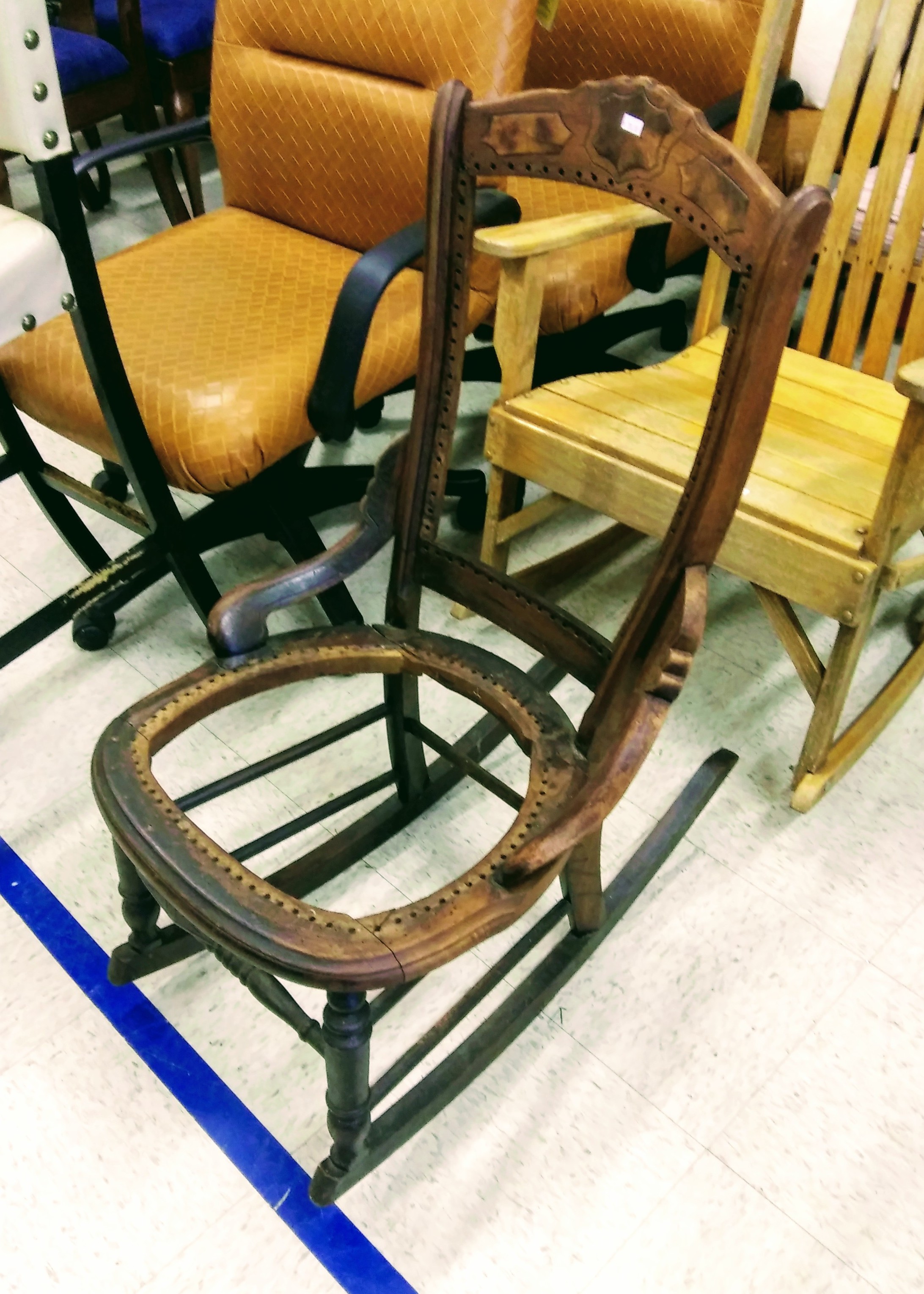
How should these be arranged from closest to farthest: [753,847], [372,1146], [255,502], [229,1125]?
[372,1146]
[229,1125]
[753,847]
[255,502]

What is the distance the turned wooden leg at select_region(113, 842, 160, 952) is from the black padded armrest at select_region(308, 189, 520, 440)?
639 millimetres

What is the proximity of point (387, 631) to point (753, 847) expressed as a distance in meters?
0.67

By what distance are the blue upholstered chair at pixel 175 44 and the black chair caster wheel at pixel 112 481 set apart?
42.2 inches

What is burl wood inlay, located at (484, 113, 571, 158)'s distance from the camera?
0.93 meters

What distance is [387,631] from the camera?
119 centimetres

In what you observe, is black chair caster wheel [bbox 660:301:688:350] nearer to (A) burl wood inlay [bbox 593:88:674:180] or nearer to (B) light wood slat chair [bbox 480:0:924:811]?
(B) light wood slat chair [bbox 480:0:924:811]

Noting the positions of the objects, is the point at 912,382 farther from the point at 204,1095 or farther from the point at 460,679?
the point at 204,1095

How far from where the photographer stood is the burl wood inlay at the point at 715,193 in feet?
2.69

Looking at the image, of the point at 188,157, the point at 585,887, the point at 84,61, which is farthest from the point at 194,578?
the point at 84,61

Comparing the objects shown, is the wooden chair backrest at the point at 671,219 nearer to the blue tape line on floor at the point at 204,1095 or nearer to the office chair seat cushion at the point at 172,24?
the blue tape line on floor at the point at 204,1095

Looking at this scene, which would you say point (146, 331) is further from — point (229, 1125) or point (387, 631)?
point (229, 1125)

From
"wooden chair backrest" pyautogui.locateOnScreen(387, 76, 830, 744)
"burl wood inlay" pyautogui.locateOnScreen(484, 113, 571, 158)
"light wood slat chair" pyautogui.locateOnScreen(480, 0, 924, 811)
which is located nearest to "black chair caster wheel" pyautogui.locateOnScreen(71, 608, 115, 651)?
"light wood slat chair" pyautogui.locateOnScreen(480, 0, 924, 811)

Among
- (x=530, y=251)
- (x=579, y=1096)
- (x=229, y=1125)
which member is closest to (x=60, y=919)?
(x=229, y=1125)

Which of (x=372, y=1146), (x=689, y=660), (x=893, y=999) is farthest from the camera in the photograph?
(x=893, y=999)
